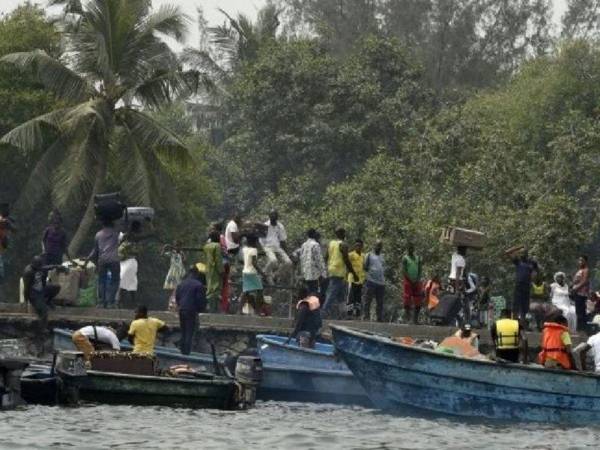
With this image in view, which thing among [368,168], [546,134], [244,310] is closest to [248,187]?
[546,134]

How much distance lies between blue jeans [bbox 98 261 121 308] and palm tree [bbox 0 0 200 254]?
8602 mm

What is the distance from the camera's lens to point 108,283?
3603 cm

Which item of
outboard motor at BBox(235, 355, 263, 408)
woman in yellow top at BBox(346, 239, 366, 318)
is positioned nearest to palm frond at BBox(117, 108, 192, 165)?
woman in yellow top at BBox(346, 239, 366, 318)

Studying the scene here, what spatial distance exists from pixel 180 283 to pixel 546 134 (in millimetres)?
25758

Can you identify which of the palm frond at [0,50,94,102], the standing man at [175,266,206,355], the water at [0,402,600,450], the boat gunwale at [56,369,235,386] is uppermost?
the palm frond at [0,50,94,102]

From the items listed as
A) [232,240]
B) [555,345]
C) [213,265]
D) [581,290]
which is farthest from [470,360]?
[232,240]

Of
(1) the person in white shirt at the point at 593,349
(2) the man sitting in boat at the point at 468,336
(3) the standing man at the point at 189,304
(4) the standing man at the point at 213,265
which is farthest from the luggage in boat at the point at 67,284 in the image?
(1) the person in white shirt at the point at 593,349

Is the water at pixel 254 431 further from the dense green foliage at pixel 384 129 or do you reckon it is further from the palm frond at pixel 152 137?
the palm frond at pixel 152 137

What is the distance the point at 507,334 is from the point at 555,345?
89cm

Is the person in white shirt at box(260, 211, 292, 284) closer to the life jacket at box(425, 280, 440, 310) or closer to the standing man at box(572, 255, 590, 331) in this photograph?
the life jacket at box(425, 280, 440, 310)

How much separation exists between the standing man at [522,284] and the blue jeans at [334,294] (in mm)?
3062

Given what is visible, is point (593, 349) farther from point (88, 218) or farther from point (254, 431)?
point (88, 218)

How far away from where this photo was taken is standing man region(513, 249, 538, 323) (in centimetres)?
3575

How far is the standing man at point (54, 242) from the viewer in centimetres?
3553
